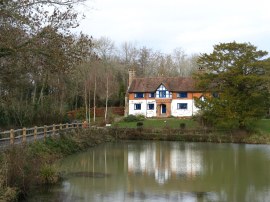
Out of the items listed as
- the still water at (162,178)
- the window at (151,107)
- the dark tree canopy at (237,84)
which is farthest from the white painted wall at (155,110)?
the still water at (162,178)

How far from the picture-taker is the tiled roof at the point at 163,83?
53.8 metres

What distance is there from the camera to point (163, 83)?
177 feet

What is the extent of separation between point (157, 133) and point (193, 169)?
20.5 m

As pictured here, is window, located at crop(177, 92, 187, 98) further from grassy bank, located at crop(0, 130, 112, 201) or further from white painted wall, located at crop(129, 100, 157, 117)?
grassy bank, located at crop(0, 130, 112, 201)

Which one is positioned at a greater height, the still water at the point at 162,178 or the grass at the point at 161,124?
the grass at the point at 161,124

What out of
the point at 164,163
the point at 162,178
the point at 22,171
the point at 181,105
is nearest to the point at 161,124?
the point at 181,105

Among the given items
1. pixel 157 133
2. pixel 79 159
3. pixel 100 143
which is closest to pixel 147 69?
pixel 157 133

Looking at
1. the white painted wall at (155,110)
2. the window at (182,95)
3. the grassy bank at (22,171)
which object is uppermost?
the window at (182,95)

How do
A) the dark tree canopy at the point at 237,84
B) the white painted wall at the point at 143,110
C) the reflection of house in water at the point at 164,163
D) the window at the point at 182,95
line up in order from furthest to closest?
1. the white painted wall at the point at 143,110
2. the window at the point at 182,95
3. the dark tree canopy at the point at 237,84
4. the reflection of house in water at the point at 164,163

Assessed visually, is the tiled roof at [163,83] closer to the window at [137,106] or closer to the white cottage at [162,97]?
the white cottage at [162,97]

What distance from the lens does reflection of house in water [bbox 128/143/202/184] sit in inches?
732

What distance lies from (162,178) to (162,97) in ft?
122

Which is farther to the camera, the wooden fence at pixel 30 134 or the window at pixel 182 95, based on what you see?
the window at pixel 182 95

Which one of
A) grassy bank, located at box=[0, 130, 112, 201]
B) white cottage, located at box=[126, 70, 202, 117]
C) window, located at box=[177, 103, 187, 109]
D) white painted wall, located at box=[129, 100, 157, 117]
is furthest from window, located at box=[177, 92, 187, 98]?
grassy bank, located at box=[0, 130, 112, 201]
